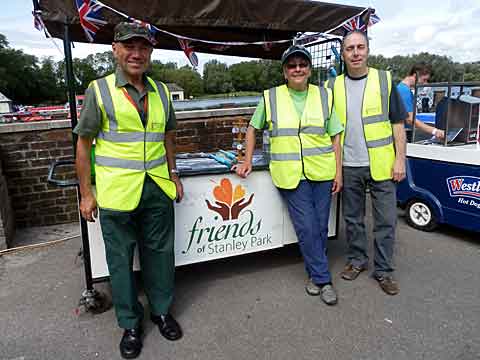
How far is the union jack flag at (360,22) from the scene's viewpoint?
129 inches

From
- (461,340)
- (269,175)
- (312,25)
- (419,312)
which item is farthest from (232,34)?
(461,340)

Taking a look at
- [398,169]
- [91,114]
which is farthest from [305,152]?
[91,114]

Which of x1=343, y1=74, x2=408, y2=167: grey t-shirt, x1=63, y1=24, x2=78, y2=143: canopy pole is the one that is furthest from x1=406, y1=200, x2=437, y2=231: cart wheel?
x1=63, y1=24, x2=78, y2=143: canopy pole

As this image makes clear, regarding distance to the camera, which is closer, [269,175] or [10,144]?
[269,175]

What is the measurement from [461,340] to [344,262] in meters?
1.29

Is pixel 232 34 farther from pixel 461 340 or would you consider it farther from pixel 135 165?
pixel 461 340

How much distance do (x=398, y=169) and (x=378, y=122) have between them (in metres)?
0.40

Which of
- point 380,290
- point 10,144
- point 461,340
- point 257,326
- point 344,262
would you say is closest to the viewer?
point 461,340

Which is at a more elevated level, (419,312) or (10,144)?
(10,144)

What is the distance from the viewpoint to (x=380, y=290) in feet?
9.73

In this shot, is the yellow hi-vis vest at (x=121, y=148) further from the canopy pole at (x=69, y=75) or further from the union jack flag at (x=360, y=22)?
the union jack flag at (x=360, y=22)

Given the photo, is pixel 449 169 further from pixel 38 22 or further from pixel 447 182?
pixel 38 22

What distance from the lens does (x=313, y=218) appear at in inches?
111

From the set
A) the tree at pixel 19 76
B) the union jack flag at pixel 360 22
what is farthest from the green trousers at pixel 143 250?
the tree at pixel 19 76
